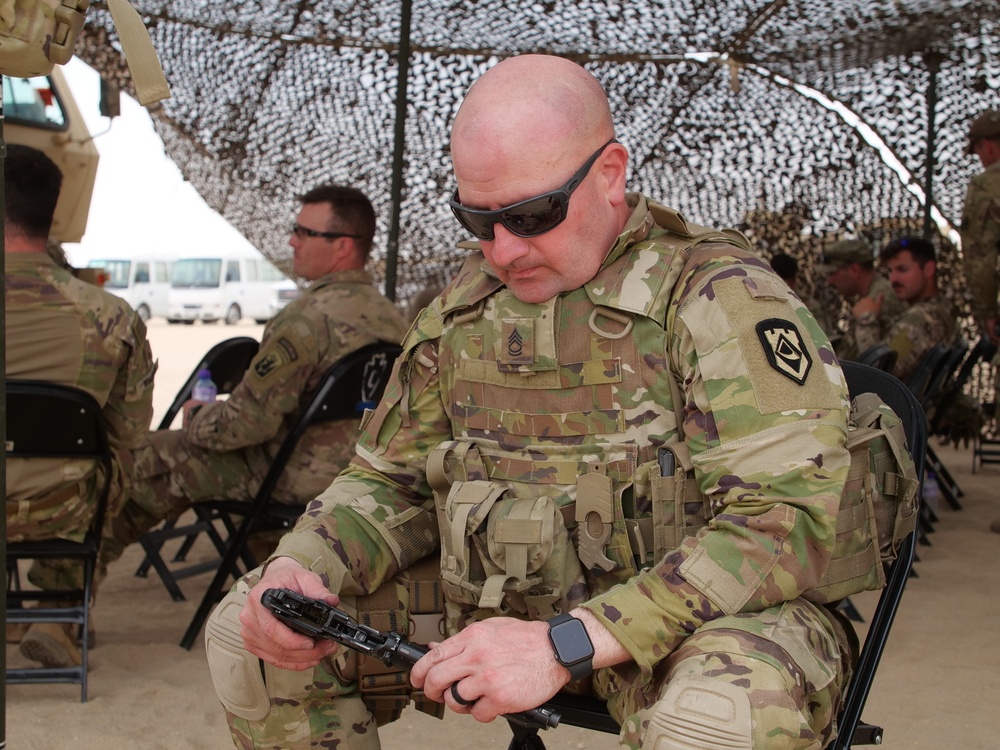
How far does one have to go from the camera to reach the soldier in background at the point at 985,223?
5.40 meters

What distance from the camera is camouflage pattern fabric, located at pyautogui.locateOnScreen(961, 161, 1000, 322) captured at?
5387mm

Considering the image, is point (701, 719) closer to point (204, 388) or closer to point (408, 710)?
point (408, 710)

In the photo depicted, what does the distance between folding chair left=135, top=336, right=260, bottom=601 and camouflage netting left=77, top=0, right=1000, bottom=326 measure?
66.5 inches

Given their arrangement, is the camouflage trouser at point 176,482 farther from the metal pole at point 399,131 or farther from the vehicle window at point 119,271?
the vehicle window at point 119,271

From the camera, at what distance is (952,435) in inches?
281

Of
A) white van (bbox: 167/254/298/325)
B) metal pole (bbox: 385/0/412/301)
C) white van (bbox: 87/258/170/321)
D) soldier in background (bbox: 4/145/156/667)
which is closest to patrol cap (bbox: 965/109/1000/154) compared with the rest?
metal pole (bbox: 385/0/412/301)

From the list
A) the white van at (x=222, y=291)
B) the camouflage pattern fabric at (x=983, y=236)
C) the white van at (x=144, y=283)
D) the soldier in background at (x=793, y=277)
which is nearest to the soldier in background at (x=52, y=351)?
the soldier in background at (x=793, y=277)

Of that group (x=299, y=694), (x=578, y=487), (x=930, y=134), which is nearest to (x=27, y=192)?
(x=299, y=694)

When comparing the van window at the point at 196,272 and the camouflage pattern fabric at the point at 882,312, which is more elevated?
the camouflage pattern fabric at the point at 882,312

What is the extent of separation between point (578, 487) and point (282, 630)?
488mm

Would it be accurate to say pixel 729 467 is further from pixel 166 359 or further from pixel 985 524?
pixel 166 359

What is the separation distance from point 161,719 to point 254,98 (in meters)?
3.91

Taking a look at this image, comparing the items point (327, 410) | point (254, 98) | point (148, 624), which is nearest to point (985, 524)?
point (327, 410)

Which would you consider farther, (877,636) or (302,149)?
(302,149)
